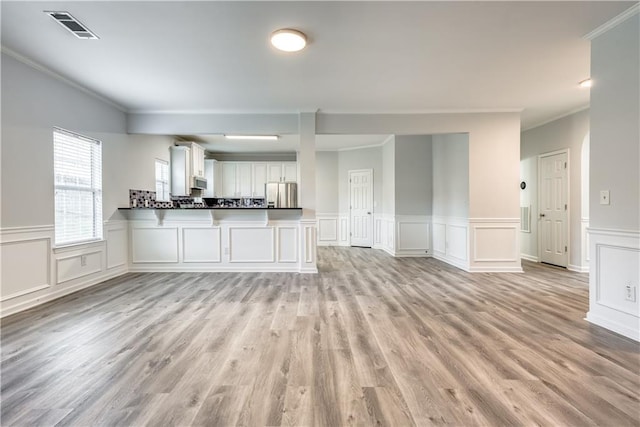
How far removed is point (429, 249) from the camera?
21.1 ft

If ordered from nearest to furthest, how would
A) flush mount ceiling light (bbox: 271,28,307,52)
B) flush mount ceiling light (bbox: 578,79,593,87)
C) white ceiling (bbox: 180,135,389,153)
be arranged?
flush mount ceiling light (bbox: 271,28,307,52)
flush mount ceiling light (bbox: 578,79,593,87)
white ceiling (bbox: 180,135,389,153)

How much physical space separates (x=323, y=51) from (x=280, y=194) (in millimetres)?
5436

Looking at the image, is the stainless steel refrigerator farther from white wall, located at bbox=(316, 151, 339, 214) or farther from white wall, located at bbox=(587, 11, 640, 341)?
white wall, located at bbox=(587, 11, 640, 341)

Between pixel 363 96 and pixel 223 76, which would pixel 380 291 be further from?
pixel 223 76

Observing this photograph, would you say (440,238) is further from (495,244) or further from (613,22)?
(613,22)

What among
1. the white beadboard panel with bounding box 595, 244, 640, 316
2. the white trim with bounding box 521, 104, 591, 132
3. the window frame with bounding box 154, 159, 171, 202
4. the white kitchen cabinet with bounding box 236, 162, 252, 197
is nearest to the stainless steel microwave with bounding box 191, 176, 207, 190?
the window frame with bounding box 154, 159, 171, 202

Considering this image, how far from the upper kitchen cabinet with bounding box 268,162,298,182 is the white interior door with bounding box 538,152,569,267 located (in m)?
5.62

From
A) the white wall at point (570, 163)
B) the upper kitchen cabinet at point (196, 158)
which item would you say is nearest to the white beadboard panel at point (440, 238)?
the white wall at point (570, 163)

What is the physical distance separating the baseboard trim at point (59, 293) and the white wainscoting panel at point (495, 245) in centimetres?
553

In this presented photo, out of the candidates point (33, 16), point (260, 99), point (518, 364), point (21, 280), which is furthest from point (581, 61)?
point (21, 280)

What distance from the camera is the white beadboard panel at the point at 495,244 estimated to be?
479 cm

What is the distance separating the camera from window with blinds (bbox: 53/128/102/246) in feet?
11.7

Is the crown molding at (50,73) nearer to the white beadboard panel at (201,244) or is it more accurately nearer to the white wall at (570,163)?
the white beadboard panel at (201,244)

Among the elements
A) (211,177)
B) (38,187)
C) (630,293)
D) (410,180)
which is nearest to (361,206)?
(410,180)
